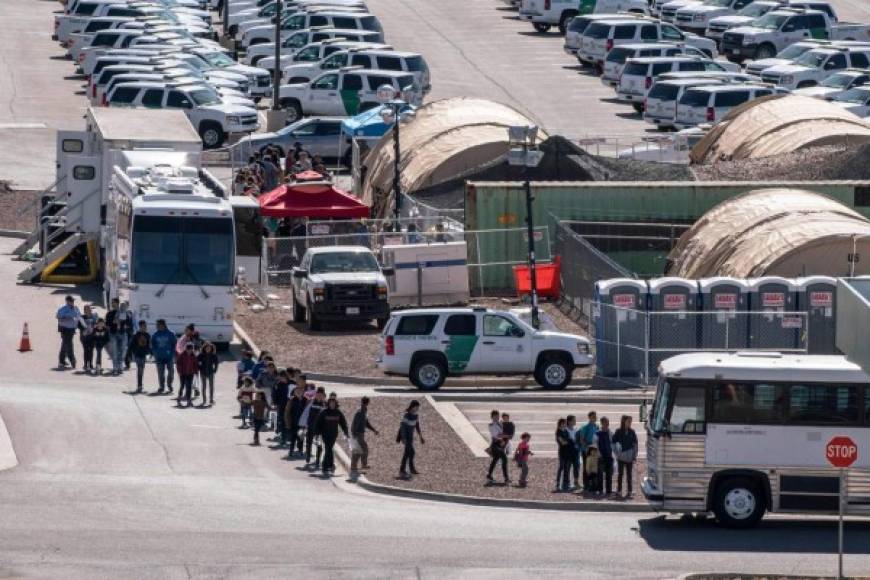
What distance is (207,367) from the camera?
36469 mm

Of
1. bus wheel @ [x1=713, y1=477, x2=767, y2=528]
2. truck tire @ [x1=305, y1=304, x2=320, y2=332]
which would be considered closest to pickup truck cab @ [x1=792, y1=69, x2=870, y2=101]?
truck tire @ [x1=305, y1=304, x2=320, y2=332]

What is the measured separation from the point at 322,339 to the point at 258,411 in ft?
28.7

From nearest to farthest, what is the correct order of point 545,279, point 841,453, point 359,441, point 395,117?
point 841,453 → point 359,441 → point 545,279 → point 395,117

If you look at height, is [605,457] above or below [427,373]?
above

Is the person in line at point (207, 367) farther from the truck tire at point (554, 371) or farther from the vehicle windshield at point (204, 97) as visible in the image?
the vehicle windshield at point (204, 97)

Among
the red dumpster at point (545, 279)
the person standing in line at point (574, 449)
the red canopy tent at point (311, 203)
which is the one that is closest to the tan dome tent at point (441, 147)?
the red canopy tent at point (311, 203)

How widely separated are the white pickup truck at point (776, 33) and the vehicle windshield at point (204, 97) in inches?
780

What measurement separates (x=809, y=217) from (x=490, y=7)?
49.7 metres

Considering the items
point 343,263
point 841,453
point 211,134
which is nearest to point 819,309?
point 343,263

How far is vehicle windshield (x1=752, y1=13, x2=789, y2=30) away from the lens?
76.1m

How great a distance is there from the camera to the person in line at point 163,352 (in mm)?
37406

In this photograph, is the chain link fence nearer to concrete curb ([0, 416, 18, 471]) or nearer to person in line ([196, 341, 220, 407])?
person in line ([196, 341, 220, 407])

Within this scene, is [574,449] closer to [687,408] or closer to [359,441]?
[687,408]

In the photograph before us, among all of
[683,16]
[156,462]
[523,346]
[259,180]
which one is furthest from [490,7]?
[156,462]
